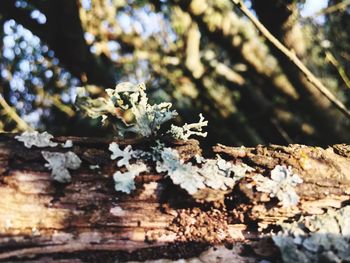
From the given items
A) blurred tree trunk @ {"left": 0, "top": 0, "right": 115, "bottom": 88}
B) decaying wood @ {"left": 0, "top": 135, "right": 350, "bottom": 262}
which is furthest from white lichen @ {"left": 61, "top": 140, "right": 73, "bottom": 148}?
blurred tree trunk @ {"left": 0, "top": 0, "right": 115, "bottom": 88}

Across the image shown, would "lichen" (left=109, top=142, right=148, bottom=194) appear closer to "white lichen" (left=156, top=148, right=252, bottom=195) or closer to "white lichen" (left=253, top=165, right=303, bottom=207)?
"white lichen" (left=156, top=148, right=252, bottom=195)

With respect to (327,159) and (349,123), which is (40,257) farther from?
(349,123)

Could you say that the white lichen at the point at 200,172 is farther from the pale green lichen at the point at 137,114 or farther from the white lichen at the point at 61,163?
the white lichen at the point at 61,163

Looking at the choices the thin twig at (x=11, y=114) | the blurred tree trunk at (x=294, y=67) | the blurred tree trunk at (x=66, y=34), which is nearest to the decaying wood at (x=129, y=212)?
the blurred tree trunk at (x=294, y=67)

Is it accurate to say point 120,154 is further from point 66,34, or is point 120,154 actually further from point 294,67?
point 66,34

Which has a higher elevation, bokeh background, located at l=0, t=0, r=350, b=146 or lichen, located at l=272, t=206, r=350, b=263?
bokeh background, located at l=0, t=0, r=350, b=146

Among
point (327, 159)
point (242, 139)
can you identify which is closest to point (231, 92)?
point (242, 139)
